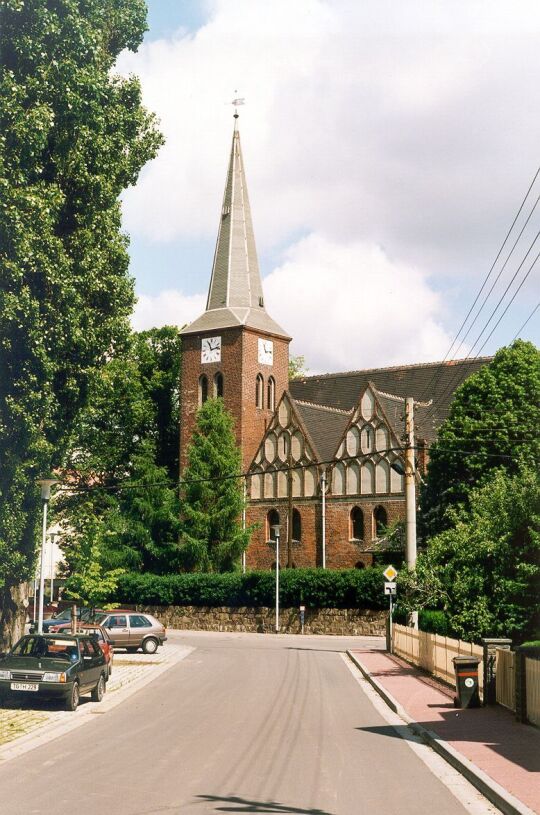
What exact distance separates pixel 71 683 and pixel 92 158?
488 inches

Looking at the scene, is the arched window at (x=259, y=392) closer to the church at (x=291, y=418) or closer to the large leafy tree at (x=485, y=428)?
the church at (x=291, y=418)

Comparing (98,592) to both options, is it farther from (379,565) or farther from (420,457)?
(420,457)

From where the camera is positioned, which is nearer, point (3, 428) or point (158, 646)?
point (3, 428)

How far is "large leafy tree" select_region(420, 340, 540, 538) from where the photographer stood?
4297 cm

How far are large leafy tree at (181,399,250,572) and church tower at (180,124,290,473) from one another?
16.2 ft

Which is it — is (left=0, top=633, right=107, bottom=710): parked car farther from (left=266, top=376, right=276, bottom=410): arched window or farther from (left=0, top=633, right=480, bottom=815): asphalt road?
(left=266, top=376, right=276, bottom=410): arched window

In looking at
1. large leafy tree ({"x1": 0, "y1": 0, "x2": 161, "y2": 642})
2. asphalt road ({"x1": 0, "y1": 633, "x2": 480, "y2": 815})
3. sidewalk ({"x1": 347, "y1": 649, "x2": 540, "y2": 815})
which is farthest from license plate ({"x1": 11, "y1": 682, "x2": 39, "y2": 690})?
sidewalk ({"x1": 347, "y1": 649, "x2": 540, "y2": 815})

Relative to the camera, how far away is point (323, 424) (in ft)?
207

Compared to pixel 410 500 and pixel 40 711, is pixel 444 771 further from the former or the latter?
pixel 410 500

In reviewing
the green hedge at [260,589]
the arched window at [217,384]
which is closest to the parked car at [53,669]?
the green hedge at [260,589]

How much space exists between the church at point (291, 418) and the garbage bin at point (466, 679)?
33.8 m

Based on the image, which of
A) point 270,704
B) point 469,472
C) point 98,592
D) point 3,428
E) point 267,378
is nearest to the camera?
point 270,704

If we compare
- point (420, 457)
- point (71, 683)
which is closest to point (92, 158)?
point (71, 683)

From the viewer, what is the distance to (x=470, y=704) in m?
18.5
